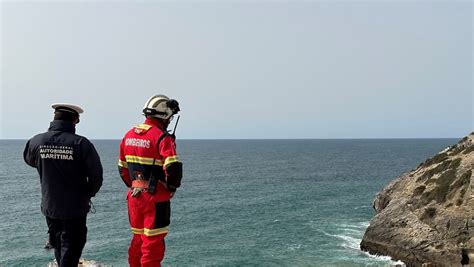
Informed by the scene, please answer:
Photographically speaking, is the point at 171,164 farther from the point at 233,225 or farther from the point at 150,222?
the point at 233,225

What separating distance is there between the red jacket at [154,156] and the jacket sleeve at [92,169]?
18.7 inches

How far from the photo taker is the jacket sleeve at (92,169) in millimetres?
6516

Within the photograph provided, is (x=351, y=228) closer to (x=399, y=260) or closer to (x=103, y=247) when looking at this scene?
(x=399, y=260)

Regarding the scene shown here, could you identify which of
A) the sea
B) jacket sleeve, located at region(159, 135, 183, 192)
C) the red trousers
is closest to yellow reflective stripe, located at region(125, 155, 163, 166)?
jacket sleeve, located at region(159, 135, 183, 192)

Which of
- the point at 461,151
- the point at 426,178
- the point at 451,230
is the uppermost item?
the point at 461,151

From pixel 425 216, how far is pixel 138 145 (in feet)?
109

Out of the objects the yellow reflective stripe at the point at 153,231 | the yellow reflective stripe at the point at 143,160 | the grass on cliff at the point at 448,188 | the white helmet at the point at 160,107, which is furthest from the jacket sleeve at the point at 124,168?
the grass on cliff at the point at 448,188

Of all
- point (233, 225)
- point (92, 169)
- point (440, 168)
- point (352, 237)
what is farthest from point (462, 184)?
point (92, 169)

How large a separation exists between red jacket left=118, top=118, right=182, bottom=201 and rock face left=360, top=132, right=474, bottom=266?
2891 cm

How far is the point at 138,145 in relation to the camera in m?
6.33

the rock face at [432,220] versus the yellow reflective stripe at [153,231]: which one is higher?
the yellow reflective stripe at [153,231]

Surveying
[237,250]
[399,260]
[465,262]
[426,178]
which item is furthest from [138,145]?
[426,178]

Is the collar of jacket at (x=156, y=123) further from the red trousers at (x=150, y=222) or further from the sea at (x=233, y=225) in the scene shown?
the sea at (x=233, y=225)

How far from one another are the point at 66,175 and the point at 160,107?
181 centimetres
